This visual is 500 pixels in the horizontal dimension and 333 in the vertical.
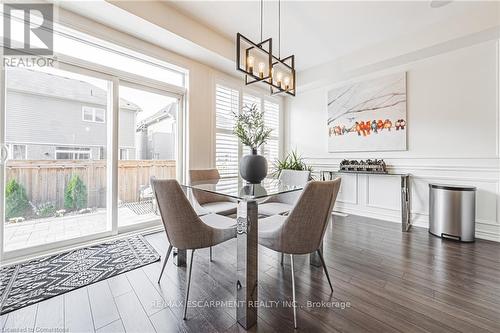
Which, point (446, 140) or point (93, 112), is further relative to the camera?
point (446, 140)

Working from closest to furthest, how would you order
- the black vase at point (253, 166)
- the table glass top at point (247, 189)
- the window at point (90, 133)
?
the table glass top at point (247, 189) → the black vase at point (253, 166) → the window at point (90, 133)

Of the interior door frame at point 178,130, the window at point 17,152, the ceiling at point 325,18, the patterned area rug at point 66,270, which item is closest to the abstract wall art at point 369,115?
the ceiling at point 325,18

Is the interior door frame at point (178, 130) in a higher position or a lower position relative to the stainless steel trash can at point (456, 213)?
higher

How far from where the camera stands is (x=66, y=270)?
195 cm

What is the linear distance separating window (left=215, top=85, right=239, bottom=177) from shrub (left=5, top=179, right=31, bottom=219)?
242 centimetres

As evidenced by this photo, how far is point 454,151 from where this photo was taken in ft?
10.2

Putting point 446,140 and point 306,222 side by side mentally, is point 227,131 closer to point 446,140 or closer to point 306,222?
point 306,222

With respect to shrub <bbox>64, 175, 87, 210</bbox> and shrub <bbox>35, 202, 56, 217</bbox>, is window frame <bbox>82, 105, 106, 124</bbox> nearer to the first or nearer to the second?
shrub <bbox>64, 175, 87, 210</bbox>

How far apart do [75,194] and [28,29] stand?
1791 millimetres

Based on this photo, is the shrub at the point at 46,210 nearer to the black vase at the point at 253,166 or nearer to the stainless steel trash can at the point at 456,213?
the black vase at the point at 253,166

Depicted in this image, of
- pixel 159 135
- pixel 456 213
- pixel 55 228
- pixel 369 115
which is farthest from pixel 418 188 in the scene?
A: pixel 55 228

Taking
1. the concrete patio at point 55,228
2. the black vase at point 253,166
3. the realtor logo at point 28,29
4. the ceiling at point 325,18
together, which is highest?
the ceiling at point 325,18

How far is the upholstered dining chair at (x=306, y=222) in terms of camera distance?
1.37 metres

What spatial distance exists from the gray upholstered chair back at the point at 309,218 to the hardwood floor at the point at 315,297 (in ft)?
1.52
